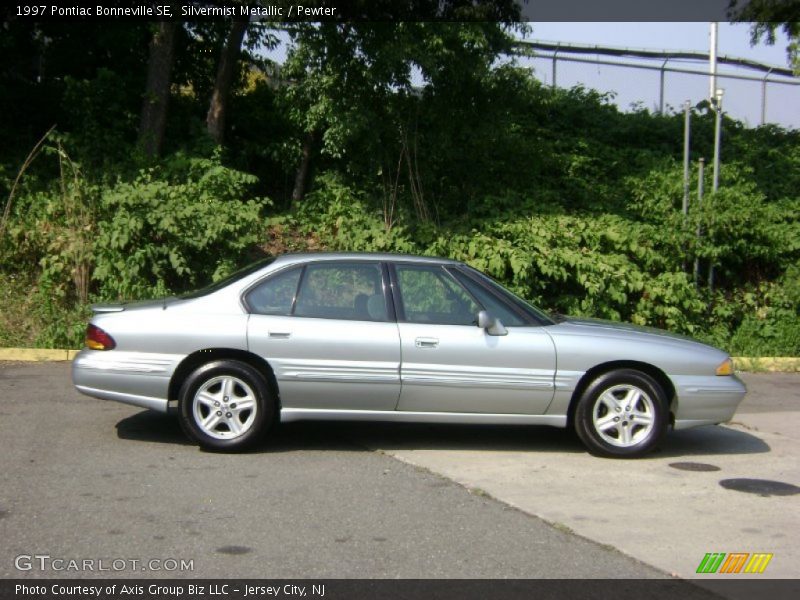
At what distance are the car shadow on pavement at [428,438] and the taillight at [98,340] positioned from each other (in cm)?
83

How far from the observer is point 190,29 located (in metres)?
16.0

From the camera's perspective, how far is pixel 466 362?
711 centimetres

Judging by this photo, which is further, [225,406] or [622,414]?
[622,414]

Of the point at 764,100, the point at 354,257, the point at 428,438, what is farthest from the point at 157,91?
the point at 764,100

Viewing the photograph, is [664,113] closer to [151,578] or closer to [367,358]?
[367,358]

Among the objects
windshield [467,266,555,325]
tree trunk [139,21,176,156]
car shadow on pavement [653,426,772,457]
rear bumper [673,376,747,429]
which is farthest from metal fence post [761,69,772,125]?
windshield [467,266,555,325]

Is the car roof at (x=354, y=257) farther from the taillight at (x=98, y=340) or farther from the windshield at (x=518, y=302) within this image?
the taillight at (x=98, y=340)

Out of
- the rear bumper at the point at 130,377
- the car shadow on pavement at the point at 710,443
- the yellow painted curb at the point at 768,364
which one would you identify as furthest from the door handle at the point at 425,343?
the yellow painted curb at the point at 768,364

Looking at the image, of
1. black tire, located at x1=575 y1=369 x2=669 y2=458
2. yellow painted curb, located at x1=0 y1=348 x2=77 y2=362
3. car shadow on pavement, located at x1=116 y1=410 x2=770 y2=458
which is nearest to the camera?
black tire, located at x1=575 y1=369 x2=669 y2=458

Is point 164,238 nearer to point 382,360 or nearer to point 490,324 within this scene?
point 382,360

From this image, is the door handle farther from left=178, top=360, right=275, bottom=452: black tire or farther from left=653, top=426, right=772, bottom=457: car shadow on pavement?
left=653, top=426, right=772, bottom=457: car shadow on pavement

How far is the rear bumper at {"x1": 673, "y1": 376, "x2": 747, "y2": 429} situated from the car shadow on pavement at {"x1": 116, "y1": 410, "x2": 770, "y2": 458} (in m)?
0.39

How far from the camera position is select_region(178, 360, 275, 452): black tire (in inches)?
274

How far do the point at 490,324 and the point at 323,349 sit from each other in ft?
3.98
